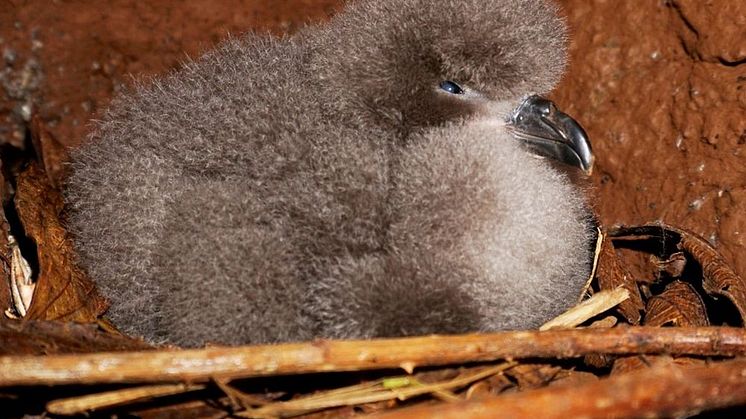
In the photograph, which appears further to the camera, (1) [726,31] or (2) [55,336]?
(1) [726,31]

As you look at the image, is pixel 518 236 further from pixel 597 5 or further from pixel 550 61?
pixel 597 5

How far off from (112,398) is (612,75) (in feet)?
7.02

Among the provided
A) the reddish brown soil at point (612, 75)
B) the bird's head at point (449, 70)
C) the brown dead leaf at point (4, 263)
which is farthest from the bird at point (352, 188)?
the reddish brown soil at point (612, 75)

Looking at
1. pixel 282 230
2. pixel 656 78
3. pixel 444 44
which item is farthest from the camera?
pixel 656 78

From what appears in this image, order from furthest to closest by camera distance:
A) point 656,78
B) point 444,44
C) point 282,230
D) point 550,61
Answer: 1. point 656,78
2. point 550,61
3. point 444,44
4. point 282,230

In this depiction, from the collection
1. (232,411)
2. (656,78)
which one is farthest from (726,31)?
(232,411)

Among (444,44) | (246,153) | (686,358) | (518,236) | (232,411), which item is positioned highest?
(444,44)

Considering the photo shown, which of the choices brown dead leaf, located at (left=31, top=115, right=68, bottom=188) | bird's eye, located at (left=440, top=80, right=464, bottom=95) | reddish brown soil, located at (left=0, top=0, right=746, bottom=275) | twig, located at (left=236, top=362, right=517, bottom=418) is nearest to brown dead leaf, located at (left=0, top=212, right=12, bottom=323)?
brown dead leaf, located at (left=31, top=115, right=68, bottom=188)

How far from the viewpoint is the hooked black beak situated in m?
2.23

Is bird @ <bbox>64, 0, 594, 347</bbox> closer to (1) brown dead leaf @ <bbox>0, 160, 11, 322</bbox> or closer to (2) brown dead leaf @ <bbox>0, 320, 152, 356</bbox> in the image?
(2) brown dead leaf @ <bbox>0, 320, 152, 356</bbox>

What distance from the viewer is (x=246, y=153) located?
6.83 ft

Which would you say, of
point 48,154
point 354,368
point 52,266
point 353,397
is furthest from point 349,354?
point 48,154

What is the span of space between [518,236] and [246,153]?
2.22 feet

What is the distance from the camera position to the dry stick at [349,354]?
1698mm
